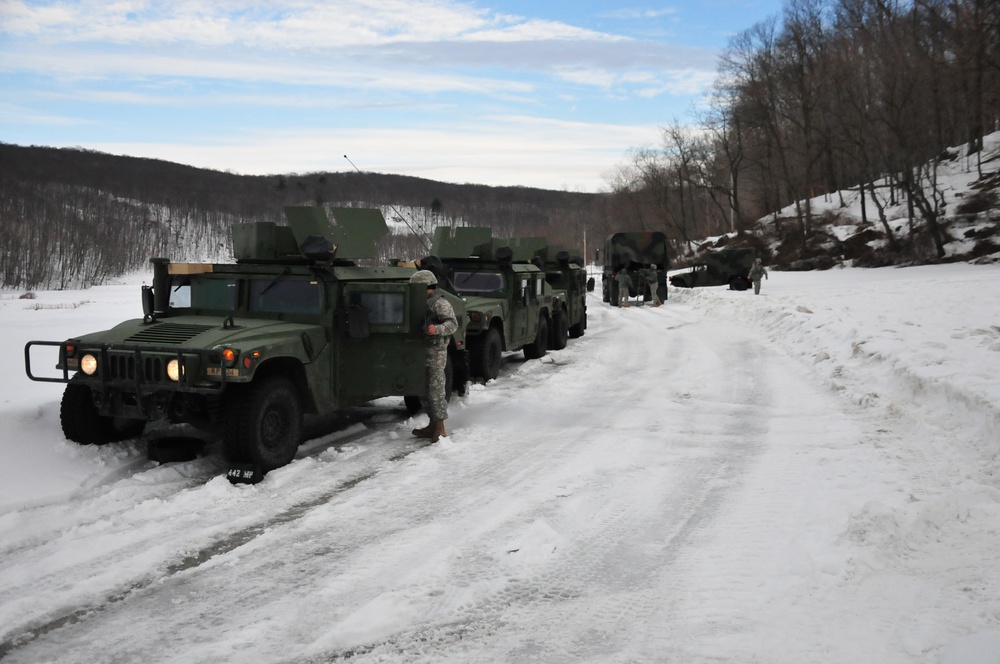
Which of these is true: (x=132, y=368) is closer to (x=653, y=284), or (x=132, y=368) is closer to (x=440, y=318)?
(x=440, y=318)

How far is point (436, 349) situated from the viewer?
27.0 feet

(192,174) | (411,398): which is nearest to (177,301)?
(411,398)

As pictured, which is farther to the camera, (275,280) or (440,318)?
(440,318)

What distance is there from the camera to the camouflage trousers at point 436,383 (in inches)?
321

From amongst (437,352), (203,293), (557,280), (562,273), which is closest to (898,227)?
(562,273)

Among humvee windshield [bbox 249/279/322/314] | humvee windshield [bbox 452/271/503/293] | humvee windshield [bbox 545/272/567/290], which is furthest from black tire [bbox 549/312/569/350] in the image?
humvee windshield [bbox 249/279/322/314]

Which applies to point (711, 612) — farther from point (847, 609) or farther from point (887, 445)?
point (887, 445)

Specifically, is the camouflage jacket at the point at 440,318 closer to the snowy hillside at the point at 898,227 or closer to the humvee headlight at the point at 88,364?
the humvee headlight at the point at 88,364

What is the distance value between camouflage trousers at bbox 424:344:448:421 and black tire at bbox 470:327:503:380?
12.0 feet

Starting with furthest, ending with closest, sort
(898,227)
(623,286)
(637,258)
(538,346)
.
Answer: (898,227) < (637,258) < (623,286) < (538,346)

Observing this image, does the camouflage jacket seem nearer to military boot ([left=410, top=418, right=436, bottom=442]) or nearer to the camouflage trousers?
the camouflage trousers

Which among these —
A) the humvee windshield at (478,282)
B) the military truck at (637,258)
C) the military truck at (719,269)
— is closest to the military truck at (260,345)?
the humvee windshield at (478,282)

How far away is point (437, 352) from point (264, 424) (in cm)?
205

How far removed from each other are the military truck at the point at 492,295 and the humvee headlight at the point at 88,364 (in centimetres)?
572
